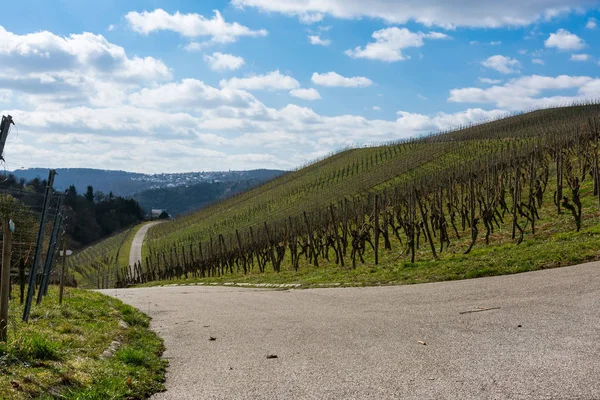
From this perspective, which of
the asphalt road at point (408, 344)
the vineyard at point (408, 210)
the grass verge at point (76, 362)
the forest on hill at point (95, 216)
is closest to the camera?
the grass verge at point (76, 362)

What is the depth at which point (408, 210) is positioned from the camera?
28.7 meters

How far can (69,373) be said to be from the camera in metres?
6.12

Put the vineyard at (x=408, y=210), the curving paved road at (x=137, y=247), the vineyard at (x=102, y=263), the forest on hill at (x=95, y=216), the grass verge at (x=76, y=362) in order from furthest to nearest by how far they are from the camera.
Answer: the forest on hill at (x=95, y=216) < the curving paved road at (x=137, y=247) < the vineyard at (x=102, y=263) < the vineyard at (x=408, y=210) < the grass verge at (x=76, y=362)

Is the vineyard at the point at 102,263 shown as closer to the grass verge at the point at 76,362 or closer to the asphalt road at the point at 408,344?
the asphalt road at the point at 408,344

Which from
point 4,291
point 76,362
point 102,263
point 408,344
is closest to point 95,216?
point 102,263

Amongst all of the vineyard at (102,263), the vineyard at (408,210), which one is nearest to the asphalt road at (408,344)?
the vineyard at (408,210)

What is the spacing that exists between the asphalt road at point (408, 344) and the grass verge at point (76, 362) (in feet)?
1.13

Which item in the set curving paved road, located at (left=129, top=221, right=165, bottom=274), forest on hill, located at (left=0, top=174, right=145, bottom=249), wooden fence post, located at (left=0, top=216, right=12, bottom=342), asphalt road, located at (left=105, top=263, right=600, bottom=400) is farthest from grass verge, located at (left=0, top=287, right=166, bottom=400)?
forest on hill, located at (left=0, top=174, right=145, bottom=249)

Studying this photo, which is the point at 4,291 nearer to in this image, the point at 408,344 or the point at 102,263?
the point at 408,344

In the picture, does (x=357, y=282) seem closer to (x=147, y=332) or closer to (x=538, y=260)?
(x=538, y=260)

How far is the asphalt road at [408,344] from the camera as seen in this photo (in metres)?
5.83

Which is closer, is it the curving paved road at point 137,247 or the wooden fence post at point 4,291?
the wooden fence post at point 4,291

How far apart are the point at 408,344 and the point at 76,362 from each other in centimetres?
431

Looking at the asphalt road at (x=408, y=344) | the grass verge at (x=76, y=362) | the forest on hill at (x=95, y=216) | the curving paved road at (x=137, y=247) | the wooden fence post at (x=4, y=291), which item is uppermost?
the forest on hill at (x=95, y=216)
